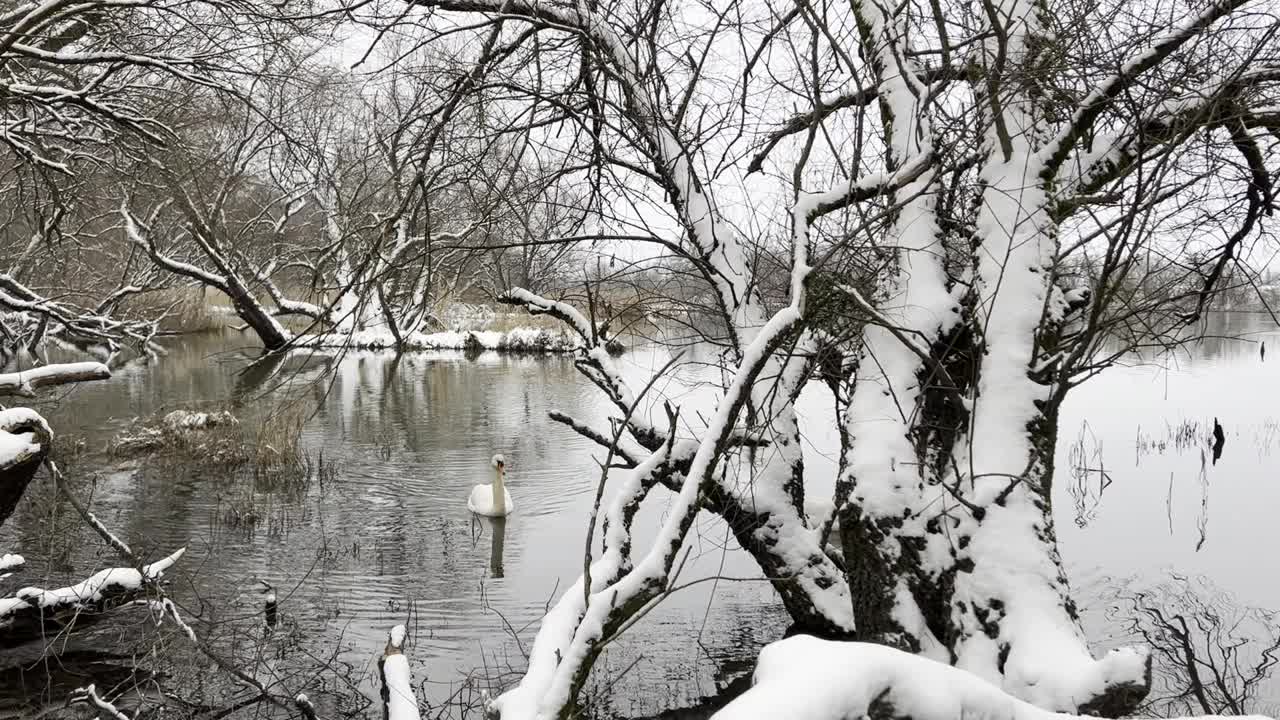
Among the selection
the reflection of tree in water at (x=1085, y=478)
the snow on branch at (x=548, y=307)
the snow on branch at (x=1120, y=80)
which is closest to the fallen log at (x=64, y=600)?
the snow on branch at (x=548, y=307)

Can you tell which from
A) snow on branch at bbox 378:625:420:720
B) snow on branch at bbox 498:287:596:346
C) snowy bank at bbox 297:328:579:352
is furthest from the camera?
snowy bank at bbox 297:328:579:352

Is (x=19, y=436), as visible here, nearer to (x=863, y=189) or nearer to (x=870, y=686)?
(x=863, y=189)

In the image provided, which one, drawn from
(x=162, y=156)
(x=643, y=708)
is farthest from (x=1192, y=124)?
(x=162, y=156)

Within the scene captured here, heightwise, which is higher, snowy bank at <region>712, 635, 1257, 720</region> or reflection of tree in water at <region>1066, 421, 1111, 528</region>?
snowy bank at <region>712, 635, 1257, 720</region>

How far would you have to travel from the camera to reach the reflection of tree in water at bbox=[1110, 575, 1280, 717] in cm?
586

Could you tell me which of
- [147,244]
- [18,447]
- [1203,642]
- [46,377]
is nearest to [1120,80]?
[1203,642]

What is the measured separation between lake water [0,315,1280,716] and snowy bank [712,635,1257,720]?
1.37 m

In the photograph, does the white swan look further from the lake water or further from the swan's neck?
the lake water

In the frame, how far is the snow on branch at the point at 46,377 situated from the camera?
20.1 ft

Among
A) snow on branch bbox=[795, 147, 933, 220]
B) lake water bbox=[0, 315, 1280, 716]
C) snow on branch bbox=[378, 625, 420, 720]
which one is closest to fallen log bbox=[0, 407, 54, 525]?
lake water bbox=[0, 315, 1280, 716]

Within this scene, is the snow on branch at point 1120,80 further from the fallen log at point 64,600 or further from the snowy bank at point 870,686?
the fallen log at point 64,600

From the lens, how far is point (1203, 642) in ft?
24.0

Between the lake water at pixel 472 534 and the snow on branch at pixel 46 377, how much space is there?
3.22 feet

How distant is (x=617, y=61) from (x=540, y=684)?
4118 millimetres
